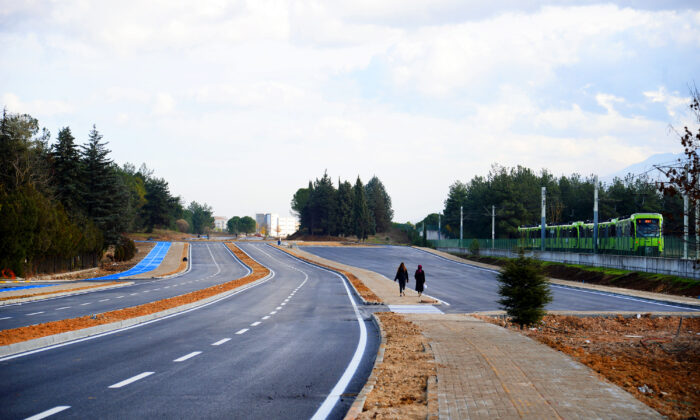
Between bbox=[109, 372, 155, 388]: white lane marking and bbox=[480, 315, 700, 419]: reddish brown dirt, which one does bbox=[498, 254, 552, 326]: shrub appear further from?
bbox=[109, 372, 155, 388]: white lane marking

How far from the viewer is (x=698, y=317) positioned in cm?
1989

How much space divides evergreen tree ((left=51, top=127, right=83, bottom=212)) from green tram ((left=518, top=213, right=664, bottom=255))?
53.7 metres

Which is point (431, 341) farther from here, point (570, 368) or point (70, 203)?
point (70, 203)

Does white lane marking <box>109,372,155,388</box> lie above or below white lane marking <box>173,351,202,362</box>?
above

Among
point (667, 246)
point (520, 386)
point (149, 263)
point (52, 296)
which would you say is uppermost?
point (667, 246)

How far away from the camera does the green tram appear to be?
43.7m

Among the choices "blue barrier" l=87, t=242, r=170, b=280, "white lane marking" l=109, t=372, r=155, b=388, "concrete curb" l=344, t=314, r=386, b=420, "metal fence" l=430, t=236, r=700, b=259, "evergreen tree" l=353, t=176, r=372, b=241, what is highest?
"evergreen tree" l=353, t=176, r=372, b=241

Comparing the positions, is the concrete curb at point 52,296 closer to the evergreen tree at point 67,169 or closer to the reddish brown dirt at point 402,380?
the reddish brown dirt at point 402,380

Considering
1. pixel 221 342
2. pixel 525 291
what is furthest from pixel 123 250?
pixel 525 291

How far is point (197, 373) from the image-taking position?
9664 mm

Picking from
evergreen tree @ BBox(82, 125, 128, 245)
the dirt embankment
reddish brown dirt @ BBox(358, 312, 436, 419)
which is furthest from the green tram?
evergreen tree @ BBox(82, 125, 128, 245)

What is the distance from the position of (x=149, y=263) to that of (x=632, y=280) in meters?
57.7

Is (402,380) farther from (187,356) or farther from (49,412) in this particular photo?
(187,356)

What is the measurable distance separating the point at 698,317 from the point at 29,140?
259 ft
